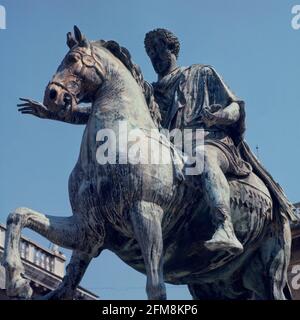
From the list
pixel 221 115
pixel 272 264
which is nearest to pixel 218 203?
pixel 221 115

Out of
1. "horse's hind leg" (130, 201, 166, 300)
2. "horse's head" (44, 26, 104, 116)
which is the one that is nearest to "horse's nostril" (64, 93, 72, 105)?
"horse's head" (44, 26, 104, 116)

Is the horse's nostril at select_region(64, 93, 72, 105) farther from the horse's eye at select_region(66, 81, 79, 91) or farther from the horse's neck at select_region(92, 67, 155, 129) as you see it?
the horse's neck at select_region(92, 67, 155, 129)

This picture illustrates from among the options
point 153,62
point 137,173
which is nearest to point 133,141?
point 137,173

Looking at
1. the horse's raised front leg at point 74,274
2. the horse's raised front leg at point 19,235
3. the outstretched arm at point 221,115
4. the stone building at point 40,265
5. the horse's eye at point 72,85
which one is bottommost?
the stone building at point 40,265

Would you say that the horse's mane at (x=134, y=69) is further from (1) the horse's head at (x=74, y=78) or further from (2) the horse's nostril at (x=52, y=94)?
(2) the horse's nostril at (x=52, y=94)

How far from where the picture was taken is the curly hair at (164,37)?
945 cm

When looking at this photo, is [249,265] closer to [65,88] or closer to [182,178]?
[182,178]

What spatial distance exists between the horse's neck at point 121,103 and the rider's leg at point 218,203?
642 millimetres

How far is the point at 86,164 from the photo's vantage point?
8141 millimetres

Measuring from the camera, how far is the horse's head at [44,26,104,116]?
8.35m

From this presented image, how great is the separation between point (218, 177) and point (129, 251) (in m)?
1.04

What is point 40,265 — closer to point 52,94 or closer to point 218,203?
point 52,94

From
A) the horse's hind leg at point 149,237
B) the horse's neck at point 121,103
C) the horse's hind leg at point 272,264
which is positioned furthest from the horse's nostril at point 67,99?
the horse's hind leg at point 272,264

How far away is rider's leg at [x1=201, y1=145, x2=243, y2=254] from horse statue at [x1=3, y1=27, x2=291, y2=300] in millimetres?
183
